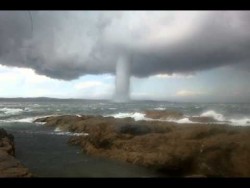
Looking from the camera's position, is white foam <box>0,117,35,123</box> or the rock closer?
white foam <box>0,117,35,123</box>

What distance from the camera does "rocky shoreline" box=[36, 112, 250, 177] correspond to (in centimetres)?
532

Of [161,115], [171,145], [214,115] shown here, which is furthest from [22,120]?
[214,115]

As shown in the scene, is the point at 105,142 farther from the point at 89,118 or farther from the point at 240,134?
the point at 240,134

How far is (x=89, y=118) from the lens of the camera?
8219 mm

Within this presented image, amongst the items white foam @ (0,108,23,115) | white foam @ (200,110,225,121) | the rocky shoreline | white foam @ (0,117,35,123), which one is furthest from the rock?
white foam @ (0,108,23,115)

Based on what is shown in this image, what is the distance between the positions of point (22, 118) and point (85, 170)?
3622 millimetres

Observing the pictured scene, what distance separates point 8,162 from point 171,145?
309cm

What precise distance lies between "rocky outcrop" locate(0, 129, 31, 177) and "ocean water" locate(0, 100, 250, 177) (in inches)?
8.5

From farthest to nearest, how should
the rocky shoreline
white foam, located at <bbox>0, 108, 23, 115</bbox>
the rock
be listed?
the rock → white foam, located at <bbox>0, 108, 23, 115</bbox> → the rocky shoreline

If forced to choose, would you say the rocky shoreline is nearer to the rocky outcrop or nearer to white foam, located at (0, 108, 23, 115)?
white foam, located at (0, 108, 23, 115)

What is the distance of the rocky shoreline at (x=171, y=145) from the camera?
5320mm

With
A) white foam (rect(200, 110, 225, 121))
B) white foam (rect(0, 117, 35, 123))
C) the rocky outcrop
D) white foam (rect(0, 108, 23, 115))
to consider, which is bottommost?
the rocky outcrop

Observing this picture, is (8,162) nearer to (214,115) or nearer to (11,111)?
(11,111)
